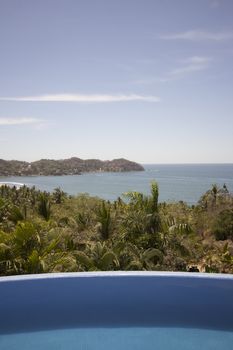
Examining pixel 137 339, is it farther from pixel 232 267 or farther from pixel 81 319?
pixel 232 267

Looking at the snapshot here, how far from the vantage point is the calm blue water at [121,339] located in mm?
5598

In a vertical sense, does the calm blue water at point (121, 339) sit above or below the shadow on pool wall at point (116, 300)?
below

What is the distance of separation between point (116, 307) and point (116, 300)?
119 millimetres

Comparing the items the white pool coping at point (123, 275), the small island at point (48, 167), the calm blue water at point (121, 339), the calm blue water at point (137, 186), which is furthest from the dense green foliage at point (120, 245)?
the small island at point (48, 167)

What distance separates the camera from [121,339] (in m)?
5.88

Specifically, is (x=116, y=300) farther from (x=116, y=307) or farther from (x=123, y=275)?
(x=123, y=275)

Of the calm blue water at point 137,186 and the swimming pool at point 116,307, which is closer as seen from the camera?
the swimming pool at point 116,307

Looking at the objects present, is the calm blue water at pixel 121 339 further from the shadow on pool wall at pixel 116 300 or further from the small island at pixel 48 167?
the small island at pixel 48 167

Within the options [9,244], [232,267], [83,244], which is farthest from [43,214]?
[232,267]

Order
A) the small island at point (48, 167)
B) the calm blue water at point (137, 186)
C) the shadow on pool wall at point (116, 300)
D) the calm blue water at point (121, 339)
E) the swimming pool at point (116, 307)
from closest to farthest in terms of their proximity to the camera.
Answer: the calm blue water at point (121, 339), the swimming pool at point (116, 307), the shadow on pool wall at point (116, 300), the calm blue water at point (137, 186), the small island at point (48, 167)

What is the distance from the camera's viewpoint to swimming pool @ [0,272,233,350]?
20.0 ft

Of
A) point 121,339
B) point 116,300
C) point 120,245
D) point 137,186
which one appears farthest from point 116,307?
point 137,186

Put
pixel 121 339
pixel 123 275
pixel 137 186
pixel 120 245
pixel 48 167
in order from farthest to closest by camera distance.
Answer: pixel 48 167
pixel 137 186
pixel 120 245
pixel 123 275
pixel 121 339

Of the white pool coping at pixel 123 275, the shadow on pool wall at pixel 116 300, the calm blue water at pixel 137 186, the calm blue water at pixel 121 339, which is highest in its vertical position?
the white pool coping at pixel 123 275
